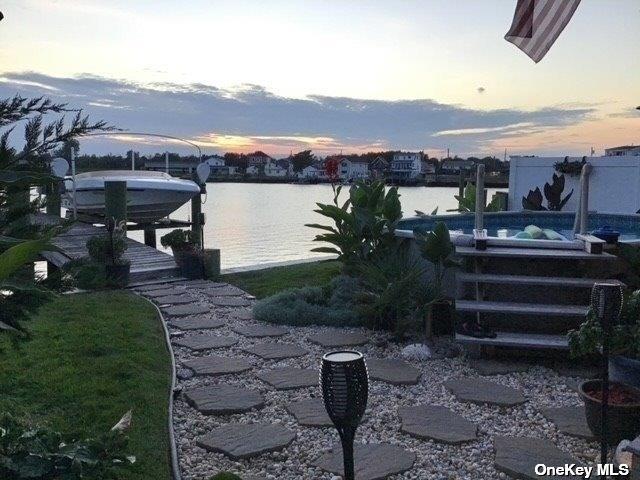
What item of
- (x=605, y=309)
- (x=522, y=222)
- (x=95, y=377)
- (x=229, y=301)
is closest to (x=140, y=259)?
(x=229, y=301)

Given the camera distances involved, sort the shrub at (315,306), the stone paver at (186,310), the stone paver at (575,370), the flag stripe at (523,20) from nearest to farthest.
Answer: the stone paver at (575,370) → the flag stripe at (523,20) → the shrub at (315,306) → the stone paver at (186,310)

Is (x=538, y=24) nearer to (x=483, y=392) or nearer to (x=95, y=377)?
(x=483, y=392)

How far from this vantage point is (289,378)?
13.9ft

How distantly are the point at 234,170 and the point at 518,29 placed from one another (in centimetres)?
3453

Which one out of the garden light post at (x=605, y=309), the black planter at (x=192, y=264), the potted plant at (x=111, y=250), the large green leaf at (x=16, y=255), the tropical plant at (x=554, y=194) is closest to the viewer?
the large green leaf at (x=16, y=255)

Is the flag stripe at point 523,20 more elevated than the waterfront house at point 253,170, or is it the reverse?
the flag stripe at point 523,20

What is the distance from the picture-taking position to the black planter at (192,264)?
8305 mm

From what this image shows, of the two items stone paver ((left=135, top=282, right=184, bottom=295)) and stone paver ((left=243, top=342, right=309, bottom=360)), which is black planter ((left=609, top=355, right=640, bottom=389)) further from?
stone paver ((left=135, top=282, right=184, bottom=295))

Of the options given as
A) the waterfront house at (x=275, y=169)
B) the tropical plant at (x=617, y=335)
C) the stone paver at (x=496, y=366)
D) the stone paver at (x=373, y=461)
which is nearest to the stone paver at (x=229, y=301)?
the stone paver at (x=496, y=366)

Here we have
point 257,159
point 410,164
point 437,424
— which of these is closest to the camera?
point 437,424

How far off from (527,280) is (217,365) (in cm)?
251

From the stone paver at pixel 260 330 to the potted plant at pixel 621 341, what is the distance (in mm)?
2830

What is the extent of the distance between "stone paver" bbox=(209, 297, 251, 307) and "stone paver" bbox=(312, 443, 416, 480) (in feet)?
12.2

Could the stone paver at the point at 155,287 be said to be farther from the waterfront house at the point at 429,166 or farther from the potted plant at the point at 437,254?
the waterfront house at the point at 429,166
